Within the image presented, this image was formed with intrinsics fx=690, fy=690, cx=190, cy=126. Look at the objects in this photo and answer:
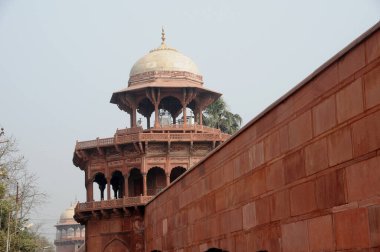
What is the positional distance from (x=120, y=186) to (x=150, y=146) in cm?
449

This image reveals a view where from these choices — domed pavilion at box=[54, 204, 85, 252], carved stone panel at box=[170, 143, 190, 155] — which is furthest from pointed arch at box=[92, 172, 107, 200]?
domed pavilion at box=[54, 204, 85, 252]

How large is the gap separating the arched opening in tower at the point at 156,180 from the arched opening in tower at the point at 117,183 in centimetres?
154

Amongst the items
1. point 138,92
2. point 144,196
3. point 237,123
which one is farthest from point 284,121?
point 237,123

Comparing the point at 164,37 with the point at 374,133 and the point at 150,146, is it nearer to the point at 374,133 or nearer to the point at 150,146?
the point at 150,146

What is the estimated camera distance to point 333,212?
675 centimetres

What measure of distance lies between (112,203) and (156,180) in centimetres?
282

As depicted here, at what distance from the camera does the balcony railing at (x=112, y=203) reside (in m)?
30.5

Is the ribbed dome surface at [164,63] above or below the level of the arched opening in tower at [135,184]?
above

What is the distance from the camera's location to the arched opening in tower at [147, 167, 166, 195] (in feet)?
109

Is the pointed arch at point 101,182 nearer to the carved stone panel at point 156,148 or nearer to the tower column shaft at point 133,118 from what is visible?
the tower column shaft at point 133,118

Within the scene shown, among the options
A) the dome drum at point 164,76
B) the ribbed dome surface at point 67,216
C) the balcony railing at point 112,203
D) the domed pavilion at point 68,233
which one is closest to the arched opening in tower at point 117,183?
the balcony railing at point 112,203

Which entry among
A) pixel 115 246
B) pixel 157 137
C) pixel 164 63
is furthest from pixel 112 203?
pixel 164 63

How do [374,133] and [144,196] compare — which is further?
[144,196]

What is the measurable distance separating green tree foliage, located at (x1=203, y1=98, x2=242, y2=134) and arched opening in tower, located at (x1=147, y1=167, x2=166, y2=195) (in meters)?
13.0
